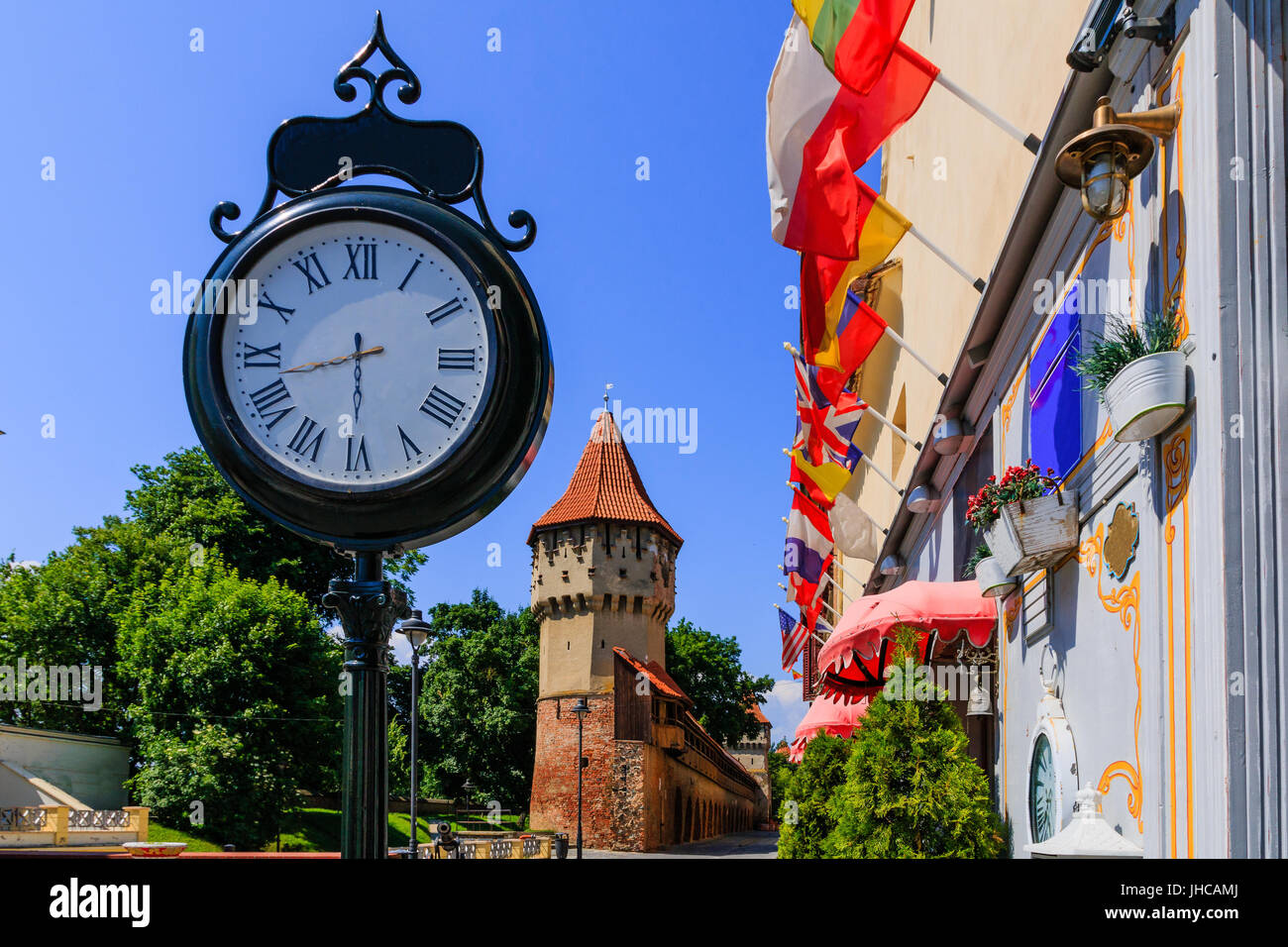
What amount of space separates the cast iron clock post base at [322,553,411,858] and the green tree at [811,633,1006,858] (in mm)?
6605

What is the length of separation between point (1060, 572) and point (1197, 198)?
357 cm

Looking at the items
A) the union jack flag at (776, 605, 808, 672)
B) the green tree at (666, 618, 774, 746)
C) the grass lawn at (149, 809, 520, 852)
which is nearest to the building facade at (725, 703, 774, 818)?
the green tree at (666, 618, 774, 746)

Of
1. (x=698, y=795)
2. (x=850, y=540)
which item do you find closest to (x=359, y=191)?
(x=850, y=540)

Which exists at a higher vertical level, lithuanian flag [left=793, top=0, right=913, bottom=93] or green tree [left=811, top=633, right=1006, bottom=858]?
lithuanian flag [left=793, top=0, right=913, bottom=93]

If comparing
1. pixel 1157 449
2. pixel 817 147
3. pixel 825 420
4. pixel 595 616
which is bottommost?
pixel 1157 449

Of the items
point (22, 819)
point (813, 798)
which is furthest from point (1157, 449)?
point (22, 819)

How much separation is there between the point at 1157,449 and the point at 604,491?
178 ft

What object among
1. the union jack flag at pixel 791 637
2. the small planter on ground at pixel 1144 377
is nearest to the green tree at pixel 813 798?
the small planter on ground at pixel 1144 377

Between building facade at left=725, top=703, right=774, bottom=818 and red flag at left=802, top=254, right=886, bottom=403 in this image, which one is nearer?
red flag at left=802, top=254, right=886, bottom=403

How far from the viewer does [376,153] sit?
2.60m

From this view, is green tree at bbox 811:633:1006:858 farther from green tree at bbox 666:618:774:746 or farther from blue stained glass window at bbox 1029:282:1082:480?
green tree at bbox 666:618:774:746

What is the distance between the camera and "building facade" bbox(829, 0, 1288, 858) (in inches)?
153

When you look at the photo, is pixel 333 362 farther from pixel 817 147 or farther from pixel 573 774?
pixel 573 774

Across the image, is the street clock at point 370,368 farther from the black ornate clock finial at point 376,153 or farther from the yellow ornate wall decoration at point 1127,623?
the yellow ornate wall decoration at point 1127,623
